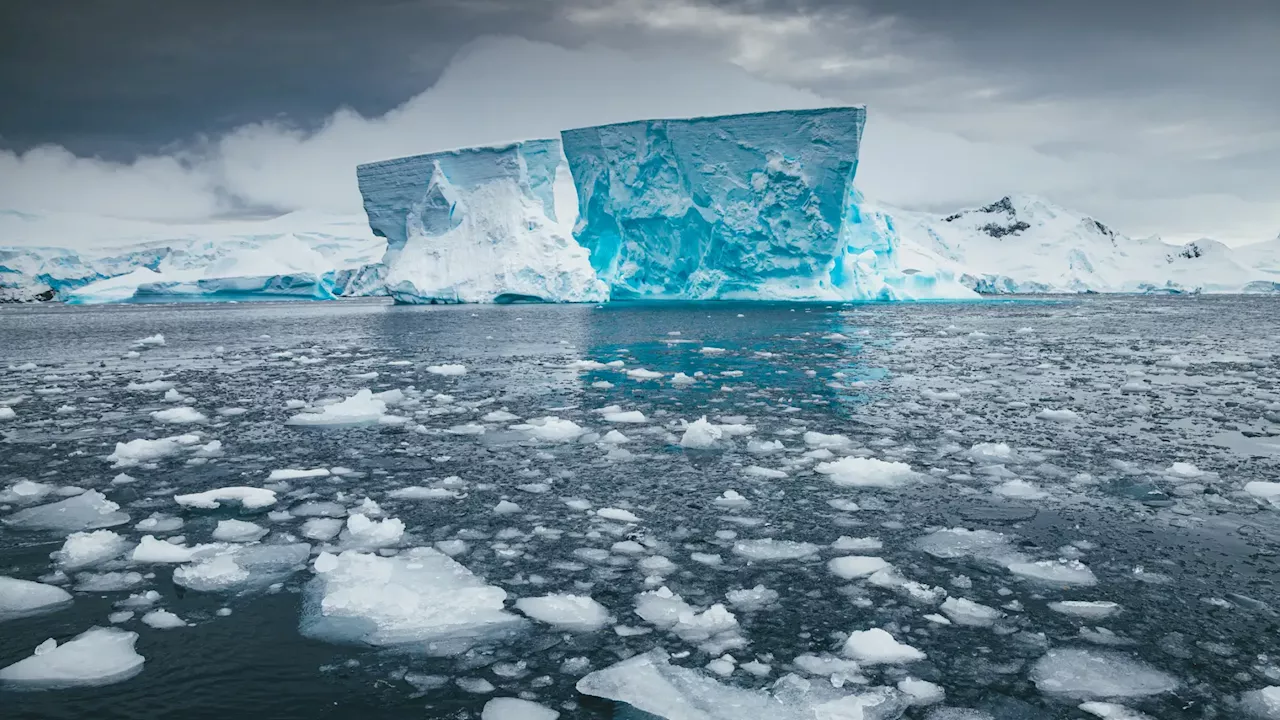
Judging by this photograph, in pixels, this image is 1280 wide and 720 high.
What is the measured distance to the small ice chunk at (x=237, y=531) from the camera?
4016 mm

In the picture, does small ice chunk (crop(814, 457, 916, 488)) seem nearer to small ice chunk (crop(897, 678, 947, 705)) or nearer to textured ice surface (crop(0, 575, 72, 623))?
small ice chunk (crop(897, 678, 947, 705))

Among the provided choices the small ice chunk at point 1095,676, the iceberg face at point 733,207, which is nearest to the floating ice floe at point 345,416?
the small ice chunk at point 1095,676

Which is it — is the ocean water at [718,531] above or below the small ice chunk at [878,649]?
below

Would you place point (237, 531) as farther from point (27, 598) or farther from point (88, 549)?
point (27, 598)

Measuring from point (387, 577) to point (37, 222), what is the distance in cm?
7679

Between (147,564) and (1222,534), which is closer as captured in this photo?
(147,564)

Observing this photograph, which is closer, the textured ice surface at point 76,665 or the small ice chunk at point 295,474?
the textured ice surface at point 76,665

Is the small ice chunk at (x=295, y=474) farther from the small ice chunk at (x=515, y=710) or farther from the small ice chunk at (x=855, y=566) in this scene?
the small ice chunk at (x=855, y=566)

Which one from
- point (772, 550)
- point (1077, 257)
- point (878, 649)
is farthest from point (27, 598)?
point (1077, 257)

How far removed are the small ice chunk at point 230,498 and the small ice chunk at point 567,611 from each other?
2.21m

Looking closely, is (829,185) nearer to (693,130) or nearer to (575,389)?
(693,130)

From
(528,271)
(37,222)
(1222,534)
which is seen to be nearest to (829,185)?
(528,271)

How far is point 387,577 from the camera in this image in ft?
11.2

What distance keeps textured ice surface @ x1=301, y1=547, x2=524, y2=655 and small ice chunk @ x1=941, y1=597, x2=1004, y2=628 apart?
5.71 feet
